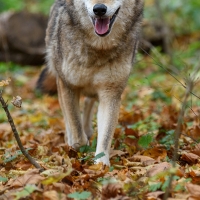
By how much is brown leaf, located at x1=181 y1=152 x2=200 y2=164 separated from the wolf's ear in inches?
125

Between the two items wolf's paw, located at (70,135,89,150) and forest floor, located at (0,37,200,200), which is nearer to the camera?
forest floor, located at (0,37,200,200)

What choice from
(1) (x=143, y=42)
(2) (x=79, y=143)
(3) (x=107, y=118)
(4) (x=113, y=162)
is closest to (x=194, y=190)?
(4) (x=113, y=162)

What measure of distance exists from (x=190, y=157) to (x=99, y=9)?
1.65 meters

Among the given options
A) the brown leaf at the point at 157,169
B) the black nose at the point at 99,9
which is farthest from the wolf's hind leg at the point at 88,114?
the brown leaf at the point at 157,169

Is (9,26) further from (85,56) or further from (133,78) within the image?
(85,56)

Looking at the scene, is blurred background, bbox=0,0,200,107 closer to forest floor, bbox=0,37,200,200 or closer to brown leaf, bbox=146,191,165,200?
forest floor, bbox=0,37,200,200

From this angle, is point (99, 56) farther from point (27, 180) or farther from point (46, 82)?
point (46, 82)

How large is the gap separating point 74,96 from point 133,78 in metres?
5.54

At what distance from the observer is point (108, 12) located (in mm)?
4555

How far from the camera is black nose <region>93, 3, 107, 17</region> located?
449 centimetres

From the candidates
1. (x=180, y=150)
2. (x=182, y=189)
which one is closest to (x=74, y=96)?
(x=180, y=150)

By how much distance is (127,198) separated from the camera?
3.13 m

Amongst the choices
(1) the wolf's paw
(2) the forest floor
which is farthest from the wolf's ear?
(1) the wolf's paw

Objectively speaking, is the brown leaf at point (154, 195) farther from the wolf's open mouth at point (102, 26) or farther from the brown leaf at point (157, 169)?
the wolf's open mouth at point (102, 26)
